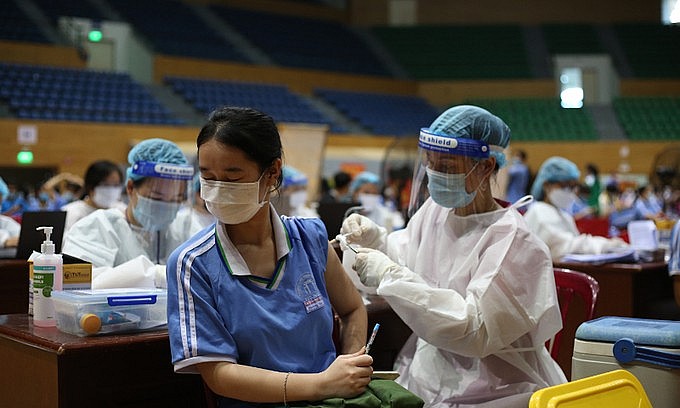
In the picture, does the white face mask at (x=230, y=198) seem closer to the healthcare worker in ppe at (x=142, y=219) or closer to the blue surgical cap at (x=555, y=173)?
the healthcare worker in ppe at (x=142, y=219)

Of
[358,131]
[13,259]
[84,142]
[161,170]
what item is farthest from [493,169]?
[358,131]

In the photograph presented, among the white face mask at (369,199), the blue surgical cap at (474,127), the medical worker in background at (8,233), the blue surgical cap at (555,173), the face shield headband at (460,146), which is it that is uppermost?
the blue surgical cap at (474,127)

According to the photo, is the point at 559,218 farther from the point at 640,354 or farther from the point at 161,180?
the point at 640,354

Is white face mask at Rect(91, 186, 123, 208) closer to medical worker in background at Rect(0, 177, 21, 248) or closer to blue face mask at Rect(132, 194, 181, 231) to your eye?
medical worker in background at Rect(0, 177, 21, 248)

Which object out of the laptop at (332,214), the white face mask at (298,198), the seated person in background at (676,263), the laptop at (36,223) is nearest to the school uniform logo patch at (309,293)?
the seated person in background at (676,263)

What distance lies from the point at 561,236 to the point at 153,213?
2.62 metres

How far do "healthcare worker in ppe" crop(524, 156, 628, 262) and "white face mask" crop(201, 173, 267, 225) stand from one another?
9.59 feet

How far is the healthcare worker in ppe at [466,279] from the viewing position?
85.3 inches

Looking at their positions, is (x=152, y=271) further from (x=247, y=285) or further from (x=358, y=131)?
(x=358, y=131)

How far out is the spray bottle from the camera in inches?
81.9

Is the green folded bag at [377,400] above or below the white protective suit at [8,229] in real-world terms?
below

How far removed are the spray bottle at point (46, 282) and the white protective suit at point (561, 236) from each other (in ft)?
9.55

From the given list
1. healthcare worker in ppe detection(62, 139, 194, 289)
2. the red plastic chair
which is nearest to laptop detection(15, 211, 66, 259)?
healthcare worker in ppe detection(62, 139, 194, 289)

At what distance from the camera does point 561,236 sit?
4.73m
